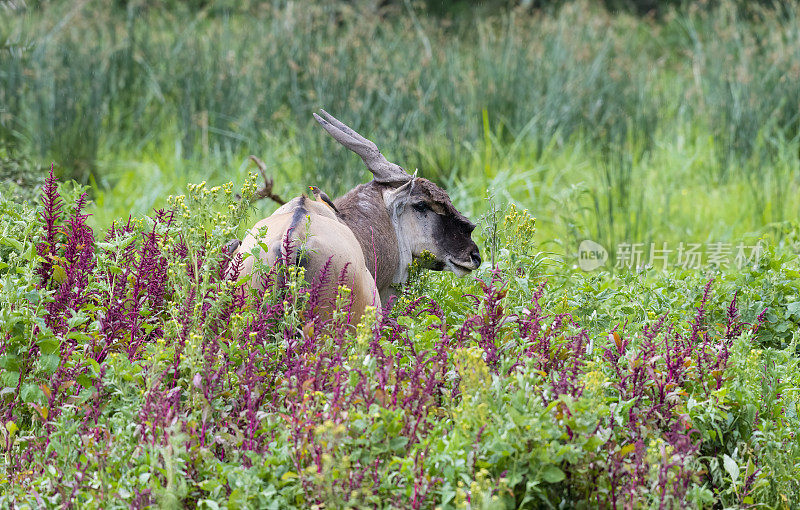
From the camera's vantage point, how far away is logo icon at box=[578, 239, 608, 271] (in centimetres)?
586

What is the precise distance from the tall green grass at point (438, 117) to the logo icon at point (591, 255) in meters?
0.11

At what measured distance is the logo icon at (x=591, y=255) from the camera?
5.86m

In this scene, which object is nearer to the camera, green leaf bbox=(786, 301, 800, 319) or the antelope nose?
the antelope nose

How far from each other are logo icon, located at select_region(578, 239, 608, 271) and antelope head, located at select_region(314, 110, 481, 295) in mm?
1928

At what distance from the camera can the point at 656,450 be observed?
2.57 metres

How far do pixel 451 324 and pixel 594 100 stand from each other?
18.2 feet

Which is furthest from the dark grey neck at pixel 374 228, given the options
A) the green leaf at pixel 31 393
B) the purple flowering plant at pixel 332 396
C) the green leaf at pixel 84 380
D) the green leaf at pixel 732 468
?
the green leaf at pixel 732 468

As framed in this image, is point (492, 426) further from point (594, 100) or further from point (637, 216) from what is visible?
point (594, 100)

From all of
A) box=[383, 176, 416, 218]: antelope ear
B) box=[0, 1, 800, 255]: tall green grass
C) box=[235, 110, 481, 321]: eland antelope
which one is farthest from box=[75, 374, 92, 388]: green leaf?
box=[0, 1, 800, 255]: tall green grass

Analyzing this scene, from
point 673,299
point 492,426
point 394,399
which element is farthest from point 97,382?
point 673,299

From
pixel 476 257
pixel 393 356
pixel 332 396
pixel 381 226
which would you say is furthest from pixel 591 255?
pixel 332 396

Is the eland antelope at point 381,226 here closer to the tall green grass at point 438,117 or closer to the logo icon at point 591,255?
the logo icon at point 591,255

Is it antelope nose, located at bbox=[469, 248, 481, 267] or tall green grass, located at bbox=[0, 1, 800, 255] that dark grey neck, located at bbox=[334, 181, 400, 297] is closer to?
antelope nose, located at bbox=[469, 248, 481, 267]

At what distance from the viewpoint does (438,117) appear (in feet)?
26.5
